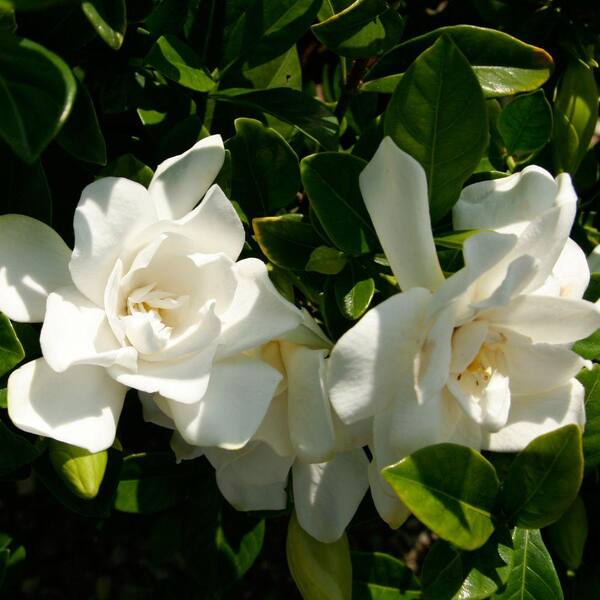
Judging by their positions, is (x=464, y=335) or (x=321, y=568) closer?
(x=464, y=335)

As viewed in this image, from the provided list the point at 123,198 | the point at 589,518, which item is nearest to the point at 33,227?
the point at 123,198

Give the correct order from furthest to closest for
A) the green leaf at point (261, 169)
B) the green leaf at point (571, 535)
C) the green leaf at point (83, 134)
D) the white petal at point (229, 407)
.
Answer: the green leaf at point (571, 535), the green leaf at point (261, 169), the green leaf at point (83, 134), the white petal at point (229, 407)

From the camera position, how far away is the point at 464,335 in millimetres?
945

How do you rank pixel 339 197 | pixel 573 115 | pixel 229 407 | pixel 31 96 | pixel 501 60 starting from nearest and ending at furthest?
pixel 31 96 → pixel 229 407 → pixel 339 197 → pixel 501 60 → pixel 573 115

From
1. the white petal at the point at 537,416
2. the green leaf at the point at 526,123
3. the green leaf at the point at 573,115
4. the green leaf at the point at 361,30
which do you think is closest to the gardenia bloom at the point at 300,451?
the white petal at the point at 537,416

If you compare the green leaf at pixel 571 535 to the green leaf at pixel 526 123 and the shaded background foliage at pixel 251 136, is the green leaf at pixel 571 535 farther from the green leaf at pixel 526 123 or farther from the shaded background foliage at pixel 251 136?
the green leaf at pixel 526 123

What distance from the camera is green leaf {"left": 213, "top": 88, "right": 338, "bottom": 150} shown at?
1221 mm

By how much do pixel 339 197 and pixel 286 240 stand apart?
107 mm

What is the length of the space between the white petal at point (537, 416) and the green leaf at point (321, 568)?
0.33m

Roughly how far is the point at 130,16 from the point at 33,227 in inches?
17.0

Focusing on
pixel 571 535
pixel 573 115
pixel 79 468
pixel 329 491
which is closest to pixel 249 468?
pixel 329 491

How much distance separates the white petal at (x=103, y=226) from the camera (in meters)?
0.92

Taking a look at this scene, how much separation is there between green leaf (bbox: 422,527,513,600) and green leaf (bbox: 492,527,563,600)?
2.8 inches

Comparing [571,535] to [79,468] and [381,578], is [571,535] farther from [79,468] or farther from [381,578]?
[79,468]
